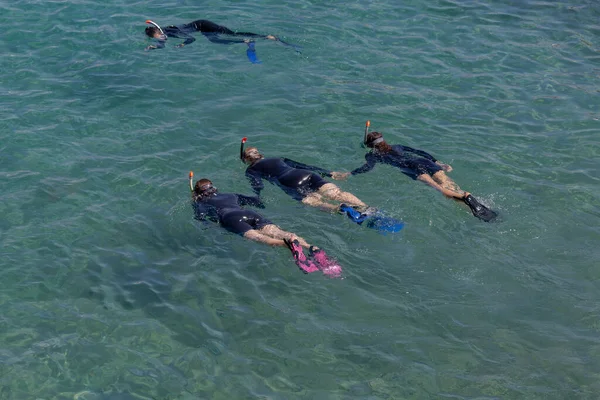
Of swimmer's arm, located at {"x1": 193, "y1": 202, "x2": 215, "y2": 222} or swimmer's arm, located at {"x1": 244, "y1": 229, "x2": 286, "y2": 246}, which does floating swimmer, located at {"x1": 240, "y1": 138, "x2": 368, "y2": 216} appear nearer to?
swimmer's arm, located at {"x1": 193, "y1": 202, "x2": 215, "y2": 222}

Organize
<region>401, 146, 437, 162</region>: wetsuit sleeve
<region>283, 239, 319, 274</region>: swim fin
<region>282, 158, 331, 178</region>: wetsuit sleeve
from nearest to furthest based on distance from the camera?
<region>283, 239, 319, 274</region>: swim fin
<region>282, 158, 331, 178</region>: wetsuit sleeve
<region>401, 146, 437, 162</region>: wetsuit sleeve

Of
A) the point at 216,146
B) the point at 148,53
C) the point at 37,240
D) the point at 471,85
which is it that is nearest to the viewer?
the point at 37,240

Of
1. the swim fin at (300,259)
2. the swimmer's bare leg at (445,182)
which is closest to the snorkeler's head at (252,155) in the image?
the swim fin at (300,259)

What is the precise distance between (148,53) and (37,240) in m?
8.53

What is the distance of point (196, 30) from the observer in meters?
20.1

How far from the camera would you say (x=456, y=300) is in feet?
35.5

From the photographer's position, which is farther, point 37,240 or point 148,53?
point 148,53

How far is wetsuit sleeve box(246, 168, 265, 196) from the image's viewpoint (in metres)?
13.6

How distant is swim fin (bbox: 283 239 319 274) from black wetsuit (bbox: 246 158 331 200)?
86.8 inches

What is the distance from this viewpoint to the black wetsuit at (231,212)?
40.8 feet

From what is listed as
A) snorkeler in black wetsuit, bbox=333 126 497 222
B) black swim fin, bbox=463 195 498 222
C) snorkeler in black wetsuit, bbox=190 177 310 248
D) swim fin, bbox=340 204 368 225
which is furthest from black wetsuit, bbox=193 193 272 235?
black swim fin, bbox=463 195 498 222

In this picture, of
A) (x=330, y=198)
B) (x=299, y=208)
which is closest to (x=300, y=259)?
(x=299, y=208)

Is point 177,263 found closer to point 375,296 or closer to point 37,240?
point 37,240

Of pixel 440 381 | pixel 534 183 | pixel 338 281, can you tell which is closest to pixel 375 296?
pixel 338 281
